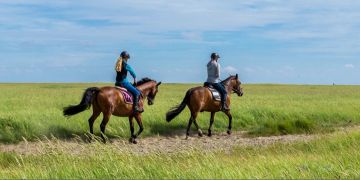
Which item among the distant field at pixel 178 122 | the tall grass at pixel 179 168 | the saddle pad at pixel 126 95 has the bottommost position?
the distant field at pixel 178 122

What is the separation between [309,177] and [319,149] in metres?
3.91

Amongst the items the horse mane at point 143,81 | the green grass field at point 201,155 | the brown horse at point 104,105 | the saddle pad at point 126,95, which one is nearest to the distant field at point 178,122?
the green grass field at point 201,155

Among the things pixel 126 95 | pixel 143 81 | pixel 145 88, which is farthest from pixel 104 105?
pixel 143 81

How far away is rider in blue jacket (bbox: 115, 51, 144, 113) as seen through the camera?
16200mm

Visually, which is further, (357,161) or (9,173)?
(357,161)

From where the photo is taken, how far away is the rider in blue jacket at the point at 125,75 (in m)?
16.2

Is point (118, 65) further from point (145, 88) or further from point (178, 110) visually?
point (178, 110)

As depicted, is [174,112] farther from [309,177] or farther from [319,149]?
[309,177]

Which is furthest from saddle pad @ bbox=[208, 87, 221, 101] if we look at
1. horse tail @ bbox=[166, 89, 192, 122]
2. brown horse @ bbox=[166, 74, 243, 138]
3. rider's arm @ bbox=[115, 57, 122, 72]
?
rider's arm @ bbox=[115, 57, 122, 72]

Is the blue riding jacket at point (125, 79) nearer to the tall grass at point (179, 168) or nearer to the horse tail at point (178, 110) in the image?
the horse tail at point (178, 110)

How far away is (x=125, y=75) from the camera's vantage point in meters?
16.6

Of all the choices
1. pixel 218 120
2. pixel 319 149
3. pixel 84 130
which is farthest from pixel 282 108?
pixel 319 149

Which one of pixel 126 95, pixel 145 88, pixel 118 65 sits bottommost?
pixel 126 95

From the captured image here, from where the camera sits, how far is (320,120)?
22266mm
